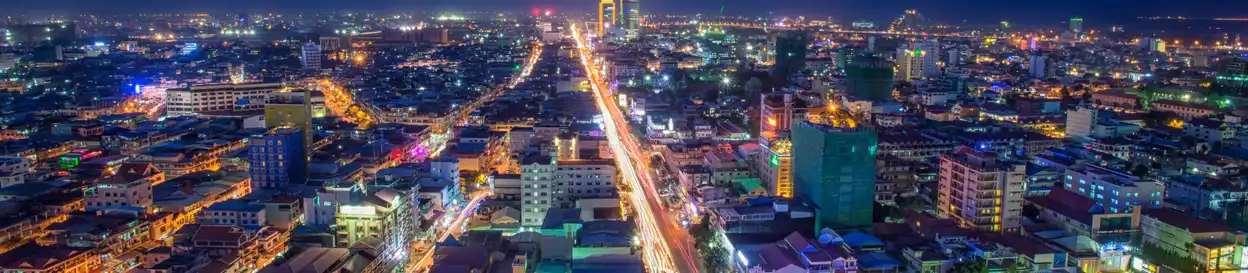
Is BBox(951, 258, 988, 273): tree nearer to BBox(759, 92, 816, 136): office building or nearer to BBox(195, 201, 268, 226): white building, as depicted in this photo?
BBox(195, 201, 268, 226): white building

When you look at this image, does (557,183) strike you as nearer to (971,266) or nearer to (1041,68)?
(971,266)

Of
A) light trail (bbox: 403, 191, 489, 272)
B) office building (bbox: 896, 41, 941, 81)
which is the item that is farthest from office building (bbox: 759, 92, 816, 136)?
office building (bbox: 896, 41, 941, 81)

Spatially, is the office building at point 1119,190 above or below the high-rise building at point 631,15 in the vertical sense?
below

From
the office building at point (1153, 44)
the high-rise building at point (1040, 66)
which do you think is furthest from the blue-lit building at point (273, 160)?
the office building at point (1153, 44)

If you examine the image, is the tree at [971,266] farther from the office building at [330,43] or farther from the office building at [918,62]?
the office building at [330,43]

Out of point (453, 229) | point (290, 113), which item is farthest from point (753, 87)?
point (453, 229)

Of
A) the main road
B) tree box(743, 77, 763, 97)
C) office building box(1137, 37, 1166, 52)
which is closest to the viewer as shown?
the main road
